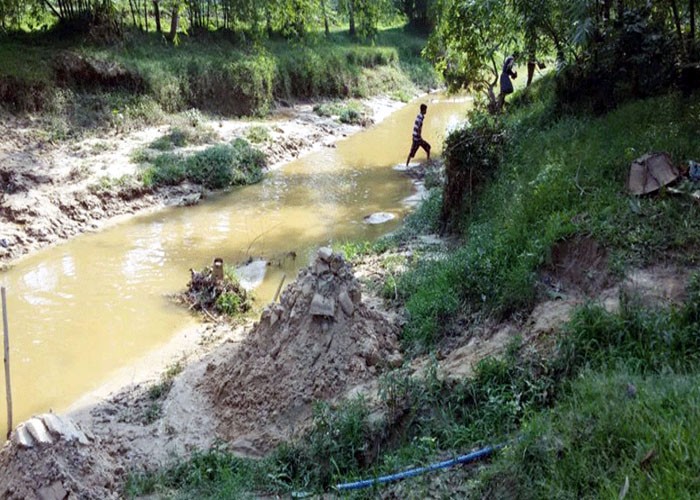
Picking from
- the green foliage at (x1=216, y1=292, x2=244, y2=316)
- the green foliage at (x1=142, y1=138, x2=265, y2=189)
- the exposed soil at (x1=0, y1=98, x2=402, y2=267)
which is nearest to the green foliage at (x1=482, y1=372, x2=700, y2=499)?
the green foliage at (x1=216, y1=292, x2=244, y2=316)

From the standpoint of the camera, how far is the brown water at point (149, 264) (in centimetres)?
766

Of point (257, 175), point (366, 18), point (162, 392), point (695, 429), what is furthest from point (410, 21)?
point (695, 429)

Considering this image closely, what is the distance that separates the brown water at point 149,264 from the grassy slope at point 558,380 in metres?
3.15

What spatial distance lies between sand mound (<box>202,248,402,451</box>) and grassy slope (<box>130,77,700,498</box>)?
1.68ft

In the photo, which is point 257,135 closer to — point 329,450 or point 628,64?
point 628,64

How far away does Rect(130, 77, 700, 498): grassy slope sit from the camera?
331 centimetres

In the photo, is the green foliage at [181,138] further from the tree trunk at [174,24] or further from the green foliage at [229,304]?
the green foliage at [229,304]

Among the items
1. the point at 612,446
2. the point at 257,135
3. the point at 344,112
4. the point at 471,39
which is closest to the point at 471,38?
the point at 471,39

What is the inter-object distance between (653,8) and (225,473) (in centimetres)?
824

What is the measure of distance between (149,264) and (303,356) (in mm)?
5809

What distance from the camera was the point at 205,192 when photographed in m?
14.7

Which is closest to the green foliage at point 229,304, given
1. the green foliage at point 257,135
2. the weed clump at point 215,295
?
the weed clump at point 215,295

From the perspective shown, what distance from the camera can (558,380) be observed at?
4.47m

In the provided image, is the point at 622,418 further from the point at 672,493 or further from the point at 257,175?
the point at 257,175
